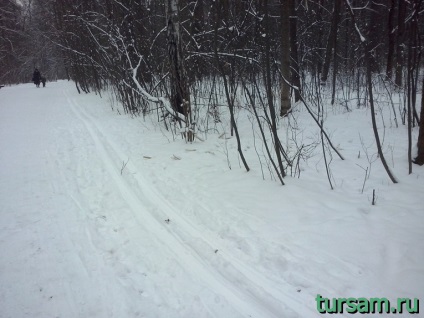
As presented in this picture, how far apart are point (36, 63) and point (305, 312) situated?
1730 inches

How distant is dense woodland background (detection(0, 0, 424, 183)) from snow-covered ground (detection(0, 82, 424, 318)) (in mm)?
586

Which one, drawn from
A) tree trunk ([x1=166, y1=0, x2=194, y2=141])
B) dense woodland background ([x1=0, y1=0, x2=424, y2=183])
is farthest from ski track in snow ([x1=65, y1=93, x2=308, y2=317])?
tree trunk ([x1=166, y1=0, x2=194, y2=141])

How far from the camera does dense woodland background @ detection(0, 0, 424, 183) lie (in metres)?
4.18

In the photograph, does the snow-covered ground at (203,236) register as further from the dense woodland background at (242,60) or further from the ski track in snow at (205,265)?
the dense woodland background at (242,60)

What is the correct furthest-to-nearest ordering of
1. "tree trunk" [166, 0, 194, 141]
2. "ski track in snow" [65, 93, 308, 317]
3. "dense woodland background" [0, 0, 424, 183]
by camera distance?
"tree trunk" [166, 0, 194, 141]
"dense woodland background" [0, 0, 424, 183]
"ski track in snow" [65, 93, 308, 317]

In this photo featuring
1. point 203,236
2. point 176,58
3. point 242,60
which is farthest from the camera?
point 242,60

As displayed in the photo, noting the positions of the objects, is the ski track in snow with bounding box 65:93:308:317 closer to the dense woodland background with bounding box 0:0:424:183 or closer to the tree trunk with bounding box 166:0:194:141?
the dense woodland background with bounding box 0:0:424:183

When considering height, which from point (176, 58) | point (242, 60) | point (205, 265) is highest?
point (176, 58)

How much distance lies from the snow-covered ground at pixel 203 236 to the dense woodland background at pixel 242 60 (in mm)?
586

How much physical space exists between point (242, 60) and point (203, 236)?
16.8ft

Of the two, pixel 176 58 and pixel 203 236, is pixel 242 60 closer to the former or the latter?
pixel 176 58

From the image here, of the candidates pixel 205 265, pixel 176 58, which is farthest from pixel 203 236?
pixel 176 58

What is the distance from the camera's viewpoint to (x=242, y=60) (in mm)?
6793

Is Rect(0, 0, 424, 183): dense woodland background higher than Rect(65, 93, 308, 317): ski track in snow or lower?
higher
